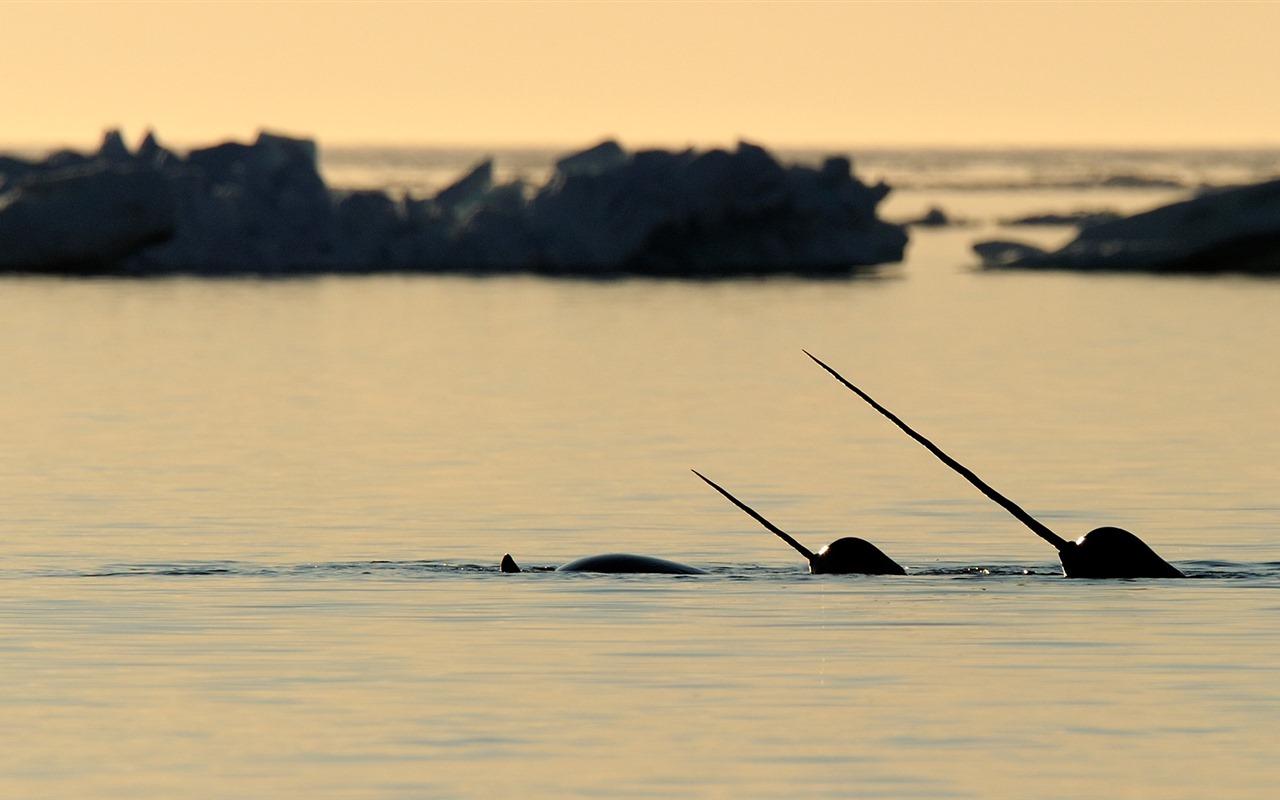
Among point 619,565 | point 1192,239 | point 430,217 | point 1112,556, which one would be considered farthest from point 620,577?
point 1192,239

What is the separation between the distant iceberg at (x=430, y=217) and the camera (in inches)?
2527

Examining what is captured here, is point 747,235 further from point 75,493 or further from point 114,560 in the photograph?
point 114,560

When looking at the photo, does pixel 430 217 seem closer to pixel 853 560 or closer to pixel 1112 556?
pixel 853 560

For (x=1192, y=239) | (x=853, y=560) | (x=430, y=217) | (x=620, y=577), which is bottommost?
(x=620, y=577)

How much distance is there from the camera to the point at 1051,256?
75.1 m

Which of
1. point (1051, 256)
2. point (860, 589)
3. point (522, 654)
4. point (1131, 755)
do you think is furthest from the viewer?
point (1051, 256)

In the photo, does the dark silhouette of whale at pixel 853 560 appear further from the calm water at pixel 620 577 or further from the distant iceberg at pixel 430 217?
the distant iceberg at pixel 430 217

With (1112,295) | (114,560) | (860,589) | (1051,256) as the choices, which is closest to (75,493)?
(114,560)

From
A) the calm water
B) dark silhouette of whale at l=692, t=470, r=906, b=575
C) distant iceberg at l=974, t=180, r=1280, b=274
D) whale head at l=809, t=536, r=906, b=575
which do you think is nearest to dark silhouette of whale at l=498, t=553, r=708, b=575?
the calm water

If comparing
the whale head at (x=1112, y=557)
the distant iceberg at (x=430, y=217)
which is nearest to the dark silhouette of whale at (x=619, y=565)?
the whale head at (x=1112, y=557)

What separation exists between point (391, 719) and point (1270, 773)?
4121 mm

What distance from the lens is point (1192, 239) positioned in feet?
228

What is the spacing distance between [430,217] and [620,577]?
1951 inches

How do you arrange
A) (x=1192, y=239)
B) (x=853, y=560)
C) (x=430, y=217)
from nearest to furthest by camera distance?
(x=853, y=560) → (x=430, y=217) → (x=1192, y=239)
